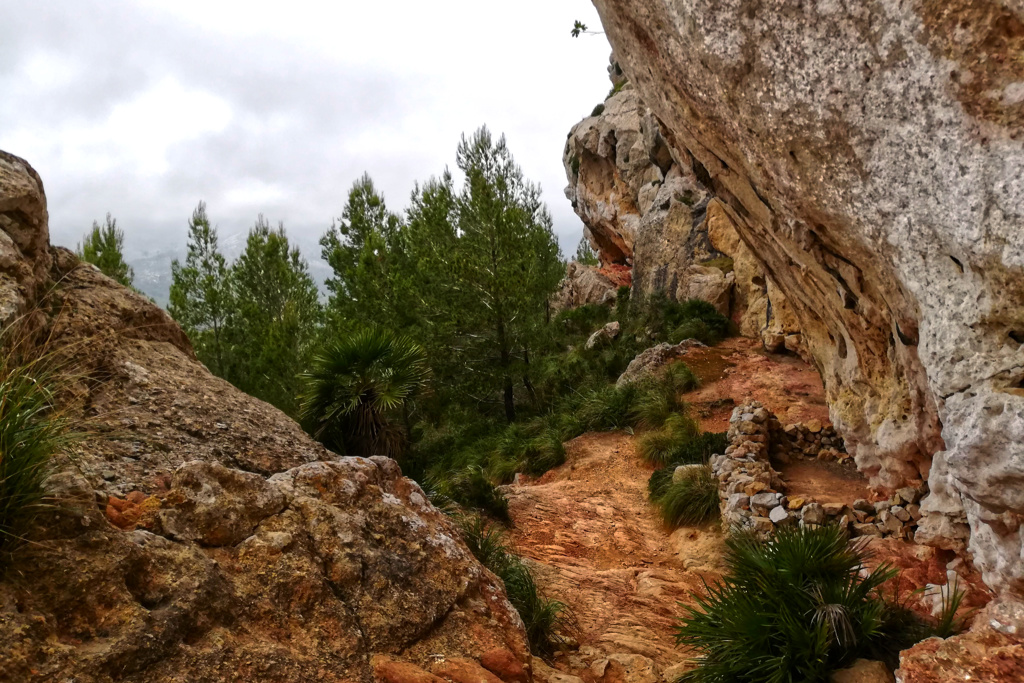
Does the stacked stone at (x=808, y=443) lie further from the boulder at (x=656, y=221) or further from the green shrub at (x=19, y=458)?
the green shrub at (x=19, y=458)

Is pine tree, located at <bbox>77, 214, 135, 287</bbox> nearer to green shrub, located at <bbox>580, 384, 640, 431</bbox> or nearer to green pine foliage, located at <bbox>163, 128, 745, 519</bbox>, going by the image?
green pine foliage, located at <bbox>163, 128, 745, 519</bbox>

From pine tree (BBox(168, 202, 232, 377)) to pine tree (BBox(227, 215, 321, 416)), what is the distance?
18.2 inches

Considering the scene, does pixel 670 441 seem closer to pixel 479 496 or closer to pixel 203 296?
pixel 479 496

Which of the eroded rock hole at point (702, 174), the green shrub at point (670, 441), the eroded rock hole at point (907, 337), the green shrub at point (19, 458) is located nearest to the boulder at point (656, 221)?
the green shrub at point (670, 441)

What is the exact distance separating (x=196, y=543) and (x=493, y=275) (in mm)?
13346

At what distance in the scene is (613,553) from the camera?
7559 mm

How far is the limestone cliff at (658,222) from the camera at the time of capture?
58.6 ft

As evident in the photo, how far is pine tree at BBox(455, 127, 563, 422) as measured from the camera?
1622cm

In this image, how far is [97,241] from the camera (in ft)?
71.5

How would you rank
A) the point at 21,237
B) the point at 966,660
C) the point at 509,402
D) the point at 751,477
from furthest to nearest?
the point at 509,402 < the point at 751,477 < the point at 21,237 < the point at 966,660

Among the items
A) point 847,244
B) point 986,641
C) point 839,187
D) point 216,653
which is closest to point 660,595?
point 986,641

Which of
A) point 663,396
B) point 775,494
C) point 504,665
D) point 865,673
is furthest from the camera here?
point 663,396

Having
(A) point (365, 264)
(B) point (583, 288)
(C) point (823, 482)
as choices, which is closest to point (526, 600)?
(C) point (823, 482)

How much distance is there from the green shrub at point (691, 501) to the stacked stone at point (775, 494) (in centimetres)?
18
